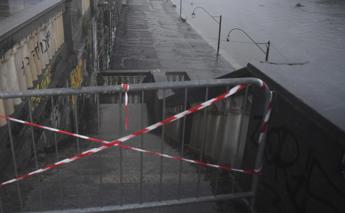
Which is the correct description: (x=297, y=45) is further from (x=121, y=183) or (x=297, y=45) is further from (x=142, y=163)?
(x=121, y=183)

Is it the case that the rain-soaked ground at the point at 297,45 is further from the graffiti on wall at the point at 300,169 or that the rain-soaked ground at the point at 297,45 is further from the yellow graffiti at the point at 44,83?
the yellow graffiti at the point at 44,83

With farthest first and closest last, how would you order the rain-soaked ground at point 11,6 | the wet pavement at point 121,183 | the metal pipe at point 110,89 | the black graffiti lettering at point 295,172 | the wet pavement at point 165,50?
the wet pavement at point 165,50 < the rain-soaked ground at point 11,6 < the wet pavement at point 121,183 < the metal pipe at point 110,89 < the black graffiti lettering at point 295,172

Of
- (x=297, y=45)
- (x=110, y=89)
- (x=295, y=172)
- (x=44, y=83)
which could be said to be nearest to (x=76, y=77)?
(x=44, y=83)

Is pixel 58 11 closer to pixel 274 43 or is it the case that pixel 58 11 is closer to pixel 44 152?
pixel 44 152

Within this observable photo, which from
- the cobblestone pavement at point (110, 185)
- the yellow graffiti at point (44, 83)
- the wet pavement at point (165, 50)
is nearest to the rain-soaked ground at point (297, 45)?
the cobblestone pavement at point (110, 185)

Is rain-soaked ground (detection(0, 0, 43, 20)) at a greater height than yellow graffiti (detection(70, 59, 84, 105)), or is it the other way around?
rain-soaked ground (detection(0, 0, 43, 20))

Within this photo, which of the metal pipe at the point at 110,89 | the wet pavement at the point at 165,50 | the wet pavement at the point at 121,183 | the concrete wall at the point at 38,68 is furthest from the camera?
the wet pavement at the point at 165,50

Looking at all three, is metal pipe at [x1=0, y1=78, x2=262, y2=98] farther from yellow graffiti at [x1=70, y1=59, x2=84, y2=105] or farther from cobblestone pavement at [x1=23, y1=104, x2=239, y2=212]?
yellow graffiti at [x1=70, y1=59, x2=84, y2=105]

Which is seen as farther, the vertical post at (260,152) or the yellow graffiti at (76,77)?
the yellow graffiti at (76,77)

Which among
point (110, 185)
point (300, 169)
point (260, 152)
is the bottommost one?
point (110, 185)

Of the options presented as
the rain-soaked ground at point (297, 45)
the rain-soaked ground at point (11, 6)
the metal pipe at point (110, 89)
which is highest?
the rain-soaked ground at point (11, 6)

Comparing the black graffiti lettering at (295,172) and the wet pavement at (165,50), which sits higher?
the black graffiti lettering at (295,172)

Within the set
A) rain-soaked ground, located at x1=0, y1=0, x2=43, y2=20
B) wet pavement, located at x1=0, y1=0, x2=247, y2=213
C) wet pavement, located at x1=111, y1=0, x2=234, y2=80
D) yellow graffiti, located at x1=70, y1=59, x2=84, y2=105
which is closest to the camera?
wet pavement, located at x1=0, y1=0, x2=247, y2=213

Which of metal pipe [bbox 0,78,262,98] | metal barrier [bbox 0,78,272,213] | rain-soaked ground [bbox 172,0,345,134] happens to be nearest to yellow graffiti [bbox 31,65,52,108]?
metal barrier [bbox 0,78,272,213]
